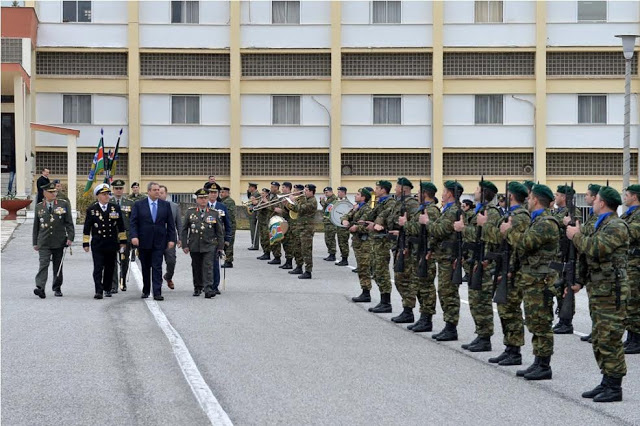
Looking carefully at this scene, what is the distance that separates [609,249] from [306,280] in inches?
530

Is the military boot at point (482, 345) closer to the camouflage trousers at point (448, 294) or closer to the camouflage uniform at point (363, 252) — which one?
the camouflage trousers at point (448, 294)

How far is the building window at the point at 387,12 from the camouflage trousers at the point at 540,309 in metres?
42.2

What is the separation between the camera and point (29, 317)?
52.0 ft

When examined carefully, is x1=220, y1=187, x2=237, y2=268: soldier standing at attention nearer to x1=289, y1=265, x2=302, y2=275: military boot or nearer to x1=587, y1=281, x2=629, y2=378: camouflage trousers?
x1=289, y1=265, x2=302, y2=275: military boot

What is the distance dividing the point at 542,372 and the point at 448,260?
127 inches

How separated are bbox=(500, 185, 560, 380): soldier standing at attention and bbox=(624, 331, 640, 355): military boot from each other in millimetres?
2495

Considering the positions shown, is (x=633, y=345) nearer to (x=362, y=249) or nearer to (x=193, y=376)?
(x=193, y=376)

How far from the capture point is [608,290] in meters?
10.3

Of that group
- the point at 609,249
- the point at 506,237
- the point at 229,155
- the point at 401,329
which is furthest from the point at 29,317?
the point at 229,155

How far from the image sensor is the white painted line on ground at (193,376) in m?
8.98

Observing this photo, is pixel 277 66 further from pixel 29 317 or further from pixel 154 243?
pixel 29 317

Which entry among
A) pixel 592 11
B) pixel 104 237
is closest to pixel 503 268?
pixel 104 237

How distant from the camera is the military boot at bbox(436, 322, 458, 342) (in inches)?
552

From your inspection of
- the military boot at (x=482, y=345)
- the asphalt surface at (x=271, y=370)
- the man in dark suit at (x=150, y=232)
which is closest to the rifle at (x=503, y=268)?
the asphalt surface at (x=271, y=370)
